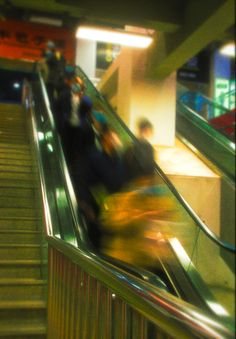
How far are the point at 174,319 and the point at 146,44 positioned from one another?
7061 millimetres

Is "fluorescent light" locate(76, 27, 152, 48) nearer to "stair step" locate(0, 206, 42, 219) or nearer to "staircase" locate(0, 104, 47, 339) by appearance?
"staircase" locate(0, 104, 47, 339)

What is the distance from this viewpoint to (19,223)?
15.1 feet

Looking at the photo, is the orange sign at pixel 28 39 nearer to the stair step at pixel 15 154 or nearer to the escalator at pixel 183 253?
the stair step at pixel 15 154

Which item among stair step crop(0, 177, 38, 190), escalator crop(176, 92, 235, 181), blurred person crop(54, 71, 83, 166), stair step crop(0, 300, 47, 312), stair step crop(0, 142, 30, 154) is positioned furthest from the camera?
escalator crop(176, 92, 235, 181)

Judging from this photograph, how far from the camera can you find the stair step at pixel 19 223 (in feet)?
14.9

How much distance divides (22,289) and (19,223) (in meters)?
1.09

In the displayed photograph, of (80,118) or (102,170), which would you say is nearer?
(102,170)

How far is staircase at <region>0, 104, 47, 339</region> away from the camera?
10.8 ft

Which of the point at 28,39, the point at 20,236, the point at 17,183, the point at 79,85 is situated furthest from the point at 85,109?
the point at 28,39

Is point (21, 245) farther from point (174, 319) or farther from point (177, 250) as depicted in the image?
point (174, 319)

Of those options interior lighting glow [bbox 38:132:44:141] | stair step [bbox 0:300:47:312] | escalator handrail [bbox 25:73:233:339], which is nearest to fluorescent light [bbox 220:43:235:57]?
interior lighting glow [bbox 38:132:44:141]

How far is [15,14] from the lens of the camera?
44.1ft

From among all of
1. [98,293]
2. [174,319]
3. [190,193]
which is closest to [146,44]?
[190,193]

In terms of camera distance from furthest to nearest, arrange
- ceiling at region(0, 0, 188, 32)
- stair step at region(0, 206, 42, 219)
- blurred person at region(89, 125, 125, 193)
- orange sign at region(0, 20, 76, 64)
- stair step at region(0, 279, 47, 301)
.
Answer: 1. orange sign at region(0, 20, 76, 64)
2. ceiling at region(0, 0, 188, 32)
3. stair step at region(0, 206, 42, 219)
4. blurred person at region(89, 125, 125, 193)
5. stair step at region(0, 279, 47, 301)
